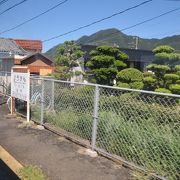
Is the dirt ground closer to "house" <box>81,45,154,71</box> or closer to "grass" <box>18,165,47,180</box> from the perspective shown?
"grass" <box>18,165,47,180</box>

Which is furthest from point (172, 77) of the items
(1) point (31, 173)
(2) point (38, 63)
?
(2) point (38, 63)

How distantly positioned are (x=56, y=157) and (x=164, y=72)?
240 inches

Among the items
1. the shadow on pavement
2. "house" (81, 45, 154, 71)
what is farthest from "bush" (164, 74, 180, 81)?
"house" (81, 45, 154, 71)

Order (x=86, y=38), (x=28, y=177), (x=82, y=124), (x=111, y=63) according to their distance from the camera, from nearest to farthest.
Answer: (x=28, y=177)
(x=82, y=124)
(x=111, y=63)
(x=86, y=38)

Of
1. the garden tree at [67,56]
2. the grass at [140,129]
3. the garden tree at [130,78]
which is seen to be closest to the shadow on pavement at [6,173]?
the grass at [140,129]

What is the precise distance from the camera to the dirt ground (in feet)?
14.6

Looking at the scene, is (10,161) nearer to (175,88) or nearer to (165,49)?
(175,88)

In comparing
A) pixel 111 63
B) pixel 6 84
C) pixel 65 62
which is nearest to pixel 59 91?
pixel 6 84

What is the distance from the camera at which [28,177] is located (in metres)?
4.19

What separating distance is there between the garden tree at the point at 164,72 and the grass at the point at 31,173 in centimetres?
610

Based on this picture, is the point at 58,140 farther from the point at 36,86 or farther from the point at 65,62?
the point at 65,62

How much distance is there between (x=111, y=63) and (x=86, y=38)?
146 m

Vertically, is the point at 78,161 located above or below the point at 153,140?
below

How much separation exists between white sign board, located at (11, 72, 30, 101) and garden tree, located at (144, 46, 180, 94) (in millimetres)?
4015
